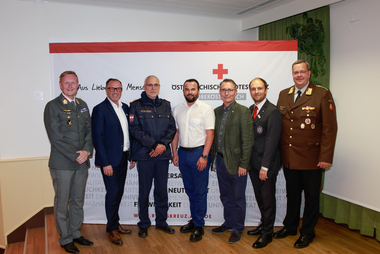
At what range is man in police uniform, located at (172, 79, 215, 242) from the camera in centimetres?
276

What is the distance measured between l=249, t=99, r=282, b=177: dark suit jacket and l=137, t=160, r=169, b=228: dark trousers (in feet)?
3.20

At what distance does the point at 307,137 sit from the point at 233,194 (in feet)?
3.11

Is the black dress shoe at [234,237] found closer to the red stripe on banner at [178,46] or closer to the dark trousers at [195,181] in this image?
the dark trousers at [195,181]

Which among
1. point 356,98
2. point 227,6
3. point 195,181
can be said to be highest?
point 227,6

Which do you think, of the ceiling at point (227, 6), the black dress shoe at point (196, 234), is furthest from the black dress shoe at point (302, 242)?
the ceiling at point (227, 6)

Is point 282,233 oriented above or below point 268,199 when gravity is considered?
below

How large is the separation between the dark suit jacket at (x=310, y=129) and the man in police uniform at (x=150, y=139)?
1.21m

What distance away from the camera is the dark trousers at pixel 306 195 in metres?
2.63

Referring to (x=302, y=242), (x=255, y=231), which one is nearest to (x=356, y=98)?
(x=302, y=242)

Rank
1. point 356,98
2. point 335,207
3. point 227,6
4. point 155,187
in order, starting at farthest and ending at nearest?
point 227,6
point 335,207
point 356,98
point 155,187

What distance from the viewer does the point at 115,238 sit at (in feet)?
8.93

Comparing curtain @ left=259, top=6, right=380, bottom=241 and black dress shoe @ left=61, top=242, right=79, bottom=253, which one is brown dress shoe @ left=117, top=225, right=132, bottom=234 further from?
curtain @ left=259, top=6, right=380, bottom=241

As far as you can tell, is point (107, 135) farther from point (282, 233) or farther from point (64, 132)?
point (282, 233)

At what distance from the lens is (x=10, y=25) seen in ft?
11.1
